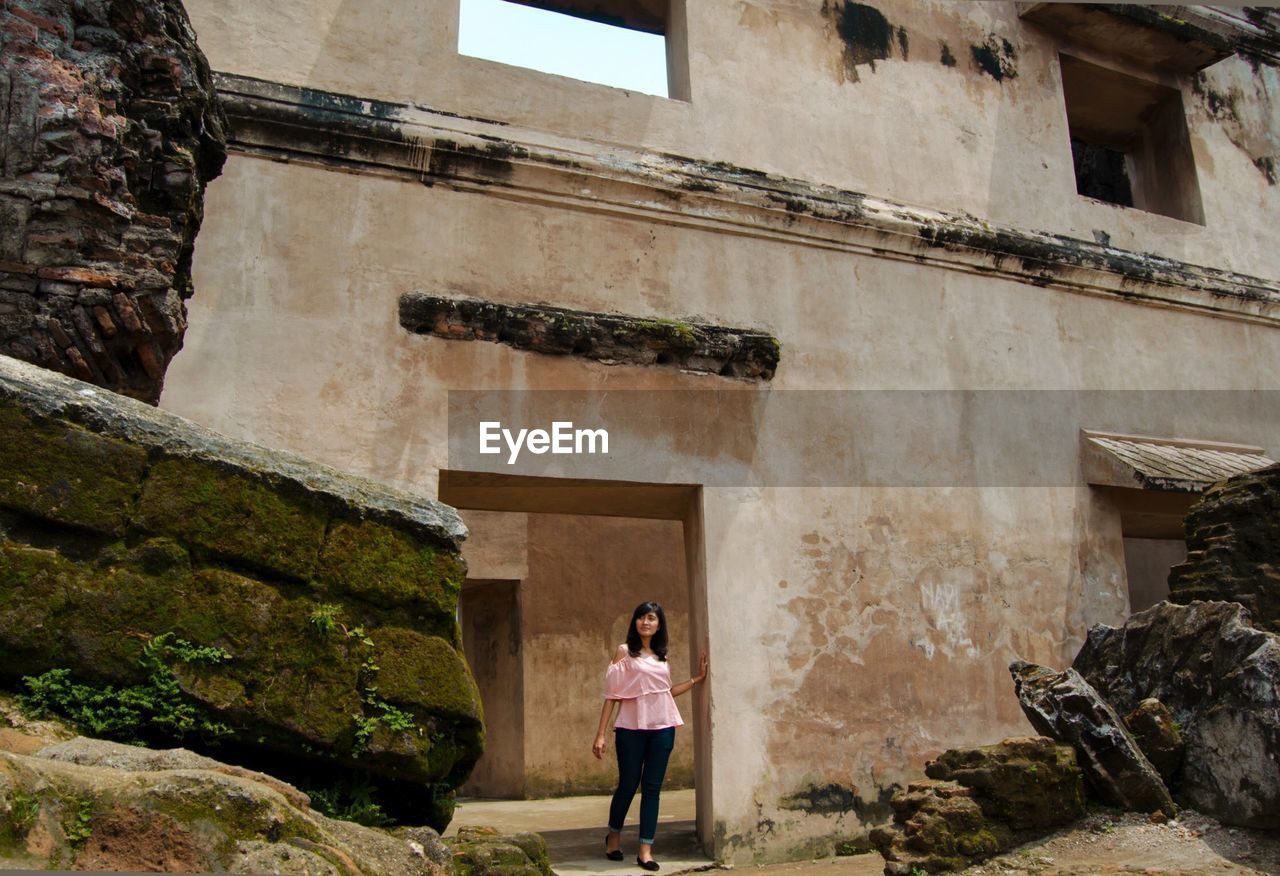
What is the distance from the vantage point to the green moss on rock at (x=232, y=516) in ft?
9.41

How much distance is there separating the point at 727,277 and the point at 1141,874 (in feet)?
12.9

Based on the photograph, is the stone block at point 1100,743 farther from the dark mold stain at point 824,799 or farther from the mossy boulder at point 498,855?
the mossy boulder at point 498,855

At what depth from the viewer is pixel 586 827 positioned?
24.0ft

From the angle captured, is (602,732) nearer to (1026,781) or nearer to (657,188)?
(1026,781)

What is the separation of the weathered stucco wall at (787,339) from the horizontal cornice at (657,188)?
0.09 feet

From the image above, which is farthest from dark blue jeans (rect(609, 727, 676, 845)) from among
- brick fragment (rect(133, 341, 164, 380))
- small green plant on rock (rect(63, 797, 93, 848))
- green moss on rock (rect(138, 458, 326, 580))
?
small green plant on rock (rect(63, 797, 93, 848))

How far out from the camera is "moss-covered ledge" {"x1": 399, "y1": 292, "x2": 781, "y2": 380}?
5.95m

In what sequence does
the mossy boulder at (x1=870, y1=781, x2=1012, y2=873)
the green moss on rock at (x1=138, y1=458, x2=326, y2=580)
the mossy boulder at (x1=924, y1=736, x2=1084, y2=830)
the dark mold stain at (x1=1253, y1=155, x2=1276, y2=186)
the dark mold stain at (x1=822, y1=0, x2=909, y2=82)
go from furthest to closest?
the dark mold stain at (x1=1253, y1=155, x2=1276, y2=186) < the dark mold stain at (x1=822, y1=0, x2=909, y2=82) < the mossy boulder at (x1=924, y1=736, x2=1084, y2=830) < the mossy boulder at (x1=870, y1=781, x2=1012, y2=873) < the green moss on rock at (x1=138, y1=458, x2=326, y2=580)

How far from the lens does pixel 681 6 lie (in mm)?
7316

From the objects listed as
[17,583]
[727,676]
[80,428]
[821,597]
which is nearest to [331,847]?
[17,583]

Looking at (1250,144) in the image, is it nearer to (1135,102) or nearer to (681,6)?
(1135,102)

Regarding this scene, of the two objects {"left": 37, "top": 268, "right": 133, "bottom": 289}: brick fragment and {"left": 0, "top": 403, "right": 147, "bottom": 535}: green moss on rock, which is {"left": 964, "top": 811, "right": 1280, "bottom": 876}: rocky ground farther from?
{"left": 37, "top": 268, "right": 133, "bottom": 289}: brick fragment

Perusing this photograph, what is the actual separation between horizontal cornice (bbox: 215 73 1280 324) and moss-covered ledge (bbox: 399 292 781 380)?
0.70m

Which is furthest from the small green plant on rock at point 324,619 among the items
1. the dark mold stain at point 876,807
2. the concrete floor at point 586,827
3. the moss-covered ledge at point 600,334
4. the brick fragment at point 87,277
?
the dark mold stain at point 876,807
